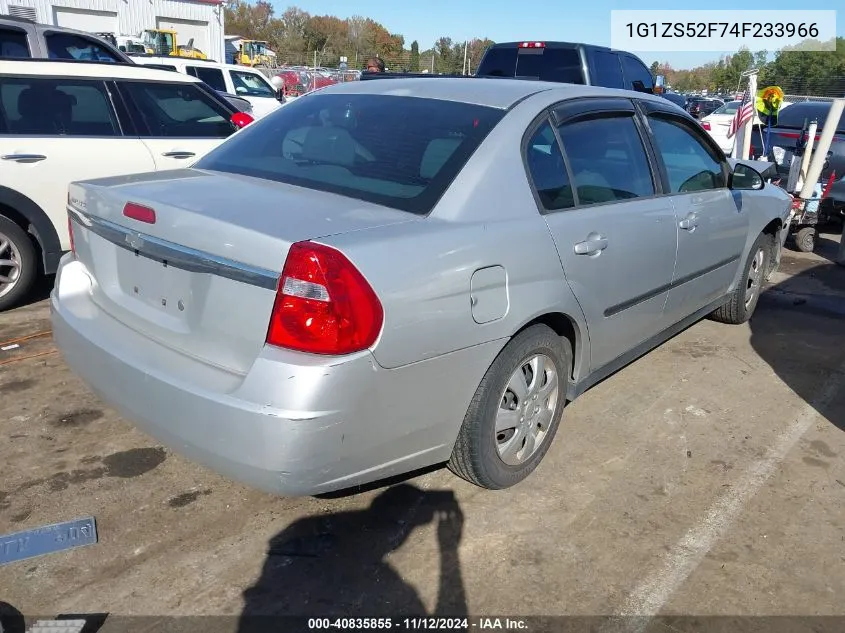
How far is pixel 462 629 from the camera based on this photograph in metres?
2.37

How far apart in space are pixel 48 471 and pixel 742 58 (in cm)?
7122

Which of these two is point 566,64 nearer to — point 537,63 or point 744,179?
point 537,63

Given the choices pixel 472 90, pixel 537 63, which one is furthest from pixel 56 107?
pixel 537 63

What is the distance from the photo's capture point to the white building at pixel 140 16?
30.5m

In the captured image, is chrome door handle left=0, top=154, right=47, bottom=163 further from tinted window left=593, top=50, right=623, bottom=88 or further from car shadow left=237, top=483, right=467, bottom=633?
tinted window left=593, top=50, right=623, bottom=88

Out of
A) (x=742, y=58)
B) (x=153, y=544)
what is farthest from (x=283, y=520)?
(x=742, y=58)

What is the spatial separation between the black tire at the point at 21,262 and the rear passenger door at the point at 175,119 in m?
1.12

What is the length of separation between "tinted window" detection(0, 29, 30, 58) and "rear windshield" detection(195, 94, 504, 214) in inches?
278

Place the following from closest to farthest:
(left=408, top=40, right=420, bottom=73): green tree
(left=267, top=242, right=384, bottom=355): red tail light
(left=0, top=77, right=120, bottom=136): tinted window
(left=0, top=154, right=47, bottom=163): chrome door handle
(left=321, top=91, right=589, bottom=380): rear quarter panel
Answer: (left=267, top=242, right=384, bottom=355): red tail light
(left=321, top=91, right=589, bottom=380): rear quarter panel
(left=0, top=154, right=47, bottom=163): chrome door handle
(left=0, top=77, right=120, bottom=136): tinted window
(left=408, top=40, right=420, bottom=73): green tree

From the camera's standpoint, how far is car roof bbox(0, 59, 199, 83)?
5.07 metres

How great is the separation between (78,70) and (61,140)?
58cm

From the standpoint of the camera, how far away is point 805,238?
8.23m

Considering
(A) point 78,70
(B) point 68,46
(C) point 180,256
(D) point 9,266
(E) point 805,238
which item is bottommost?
(E) point 805,238

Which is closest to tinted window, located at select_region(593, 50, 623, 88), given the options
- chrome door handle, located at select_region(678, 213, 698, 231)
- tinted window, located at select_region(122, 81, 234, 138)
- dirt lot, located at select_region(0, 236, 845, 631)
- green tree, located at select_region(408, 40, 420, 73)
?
tinted window, located at select_region(122, 81, 234, 138)
